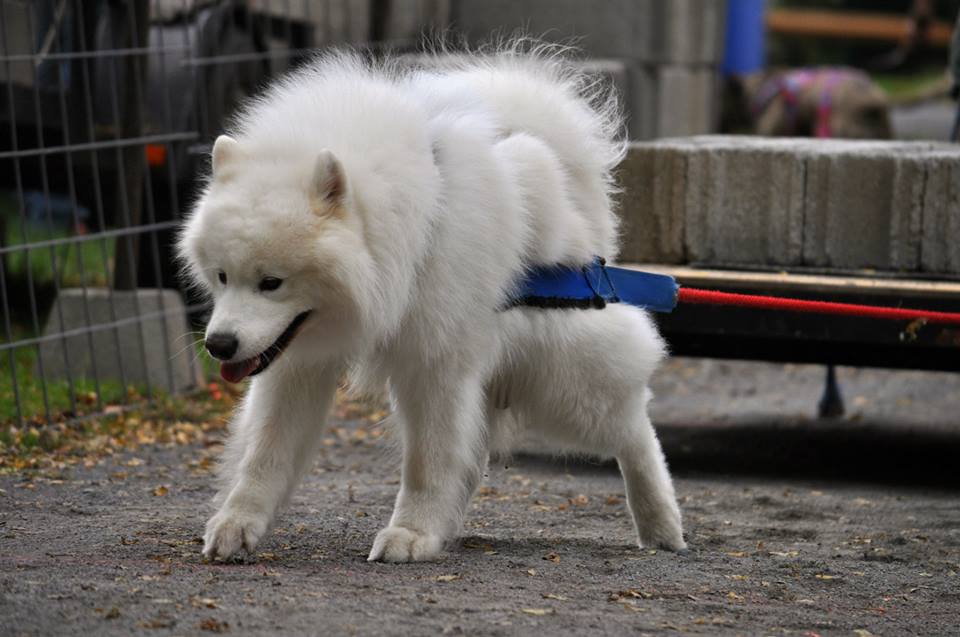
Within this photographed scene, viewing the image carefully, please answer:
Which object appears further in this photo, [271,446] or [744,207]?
Answer: [744,207]

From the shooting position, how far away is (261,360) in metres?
3.72

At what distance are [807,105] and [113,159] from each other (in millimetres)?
8380

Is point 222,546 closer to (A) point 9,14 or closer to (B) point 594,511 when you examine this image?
(B) point 594,511

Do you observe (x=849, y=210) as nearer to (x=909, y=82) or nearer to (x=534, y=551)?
(x=534, y=551)

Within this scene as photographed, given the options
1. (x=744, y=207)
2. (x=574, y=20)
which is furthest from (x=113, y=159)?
(x=574, y=20)

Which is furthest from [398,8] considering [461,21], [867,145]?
[867,145]

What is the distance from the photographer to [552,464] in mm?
6320

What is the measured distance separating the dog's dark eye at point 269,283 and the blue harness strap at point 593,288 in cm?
76

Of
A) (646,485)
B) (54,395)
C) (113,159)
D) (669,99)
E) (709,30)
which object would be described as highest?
(709,30)

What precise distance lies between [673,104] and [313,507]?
7310 millimetres

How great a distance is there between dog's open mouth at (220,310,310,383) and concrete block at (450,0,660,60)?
737 cm

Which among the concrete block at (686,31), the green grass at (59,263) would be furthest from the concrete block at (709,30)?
the green grass at (59,263)

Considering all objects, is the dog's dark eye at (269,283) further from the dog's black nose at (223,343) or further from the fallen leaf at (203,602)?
the fallen leaf at (203,602)

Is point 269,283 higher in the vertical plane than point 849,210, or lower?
higher
